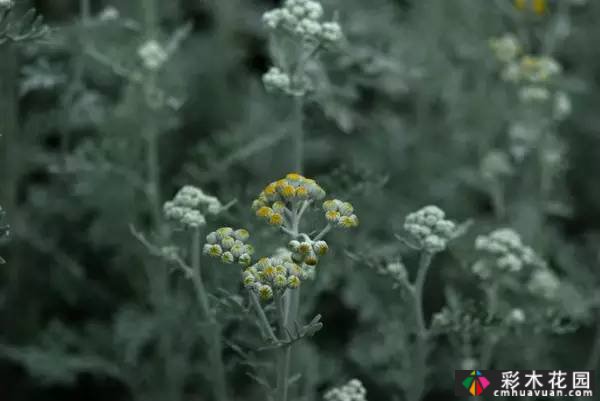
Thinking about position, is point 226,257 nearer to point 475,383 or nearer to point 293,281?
point 293,281

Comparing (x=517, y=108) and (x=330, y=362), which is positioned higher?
(x=517, y=108)

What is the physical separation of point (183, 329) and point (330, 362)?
0.73 metres

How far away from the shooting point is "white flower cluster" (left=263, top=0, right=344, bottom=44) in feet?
10.6

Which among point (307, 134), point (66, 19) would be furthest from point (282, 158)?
point (66, 19)

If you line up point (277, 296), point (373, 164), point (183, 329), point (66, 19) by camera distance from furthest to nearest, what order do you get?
1. point (66, 19)
2. point (373, 164)
3. point (183, 329)
4. point (277, 296)

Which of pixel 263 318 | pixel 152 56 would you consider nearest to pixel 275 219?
pixel 263 318

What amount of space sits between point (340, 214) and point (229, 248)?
37 centimetres

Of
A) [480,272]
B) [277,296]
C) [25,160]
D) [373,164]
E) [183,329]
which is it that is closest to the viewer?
[277,296]

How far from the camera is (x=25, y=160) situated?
504cm

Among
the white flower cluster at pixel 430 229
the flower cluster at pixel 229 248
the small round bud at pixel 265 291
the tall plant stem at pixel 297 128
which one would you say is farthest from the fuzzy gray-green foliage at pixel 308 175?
the small round bud at pixel 265 291

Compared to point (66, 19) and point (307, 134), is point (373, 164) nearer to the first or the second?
point (307, 134)

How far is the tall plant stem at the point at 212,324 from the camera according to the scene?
10.8 ft

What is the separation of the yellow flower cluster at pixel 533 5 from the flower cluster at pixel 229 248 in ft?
10.1

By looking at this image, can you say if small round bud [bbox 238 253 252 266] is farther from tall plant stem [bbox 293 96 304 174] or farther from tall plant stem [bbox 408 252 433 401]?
tall plant stem [bbox 293 96 304 174]
